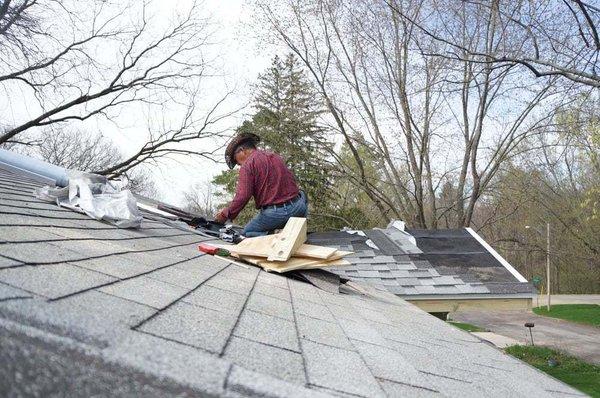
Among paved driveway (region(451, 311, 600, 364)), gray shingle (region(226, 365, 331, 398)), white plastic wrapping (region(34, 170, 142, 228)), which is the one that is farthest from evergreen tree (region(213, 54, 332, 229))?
gray shingle (region(226, 365, 331, 398))

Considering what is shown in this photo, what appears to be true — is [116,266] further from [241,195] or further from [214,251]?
[241,195]

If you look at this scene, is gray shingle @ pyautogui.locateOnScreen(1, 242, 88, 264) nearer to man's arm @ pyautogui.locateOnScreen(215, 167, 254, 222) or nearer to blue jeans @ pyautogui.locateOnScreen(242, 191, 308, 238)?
man's arm @ pyautogui.locateOnScreen(215, 167, 254, 222)

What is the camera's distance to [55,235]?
2082 mm

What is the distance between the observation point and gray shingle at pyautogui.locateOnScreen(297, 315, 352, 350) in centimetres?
161

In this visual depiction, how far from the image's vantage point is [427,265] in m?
7.04

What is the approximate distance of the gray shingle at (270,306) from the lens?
1.85 m

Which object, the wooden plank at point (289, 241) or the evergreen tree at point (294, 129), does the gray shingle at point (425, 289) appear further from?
the evergreen tree at point (294, 129)

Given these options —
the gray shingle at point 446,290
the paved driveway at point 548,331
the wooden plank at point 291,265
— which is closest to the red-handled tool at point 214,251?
the wooden plank at point 291,265

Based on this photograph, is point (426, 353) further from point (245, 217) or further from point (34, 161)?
point (245, 217)

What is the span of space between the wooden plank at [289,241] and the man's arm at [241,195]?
4.63ft

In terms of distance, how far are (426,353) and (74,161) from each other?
24838mm

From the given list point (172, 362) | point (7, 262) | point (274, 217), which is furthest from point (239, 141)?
point (172, 362)

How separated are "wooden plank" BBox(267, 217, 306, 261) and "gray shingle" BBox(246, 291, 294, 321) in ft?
3.77

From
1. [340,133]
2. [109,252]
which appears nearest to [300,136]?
[340,133]
